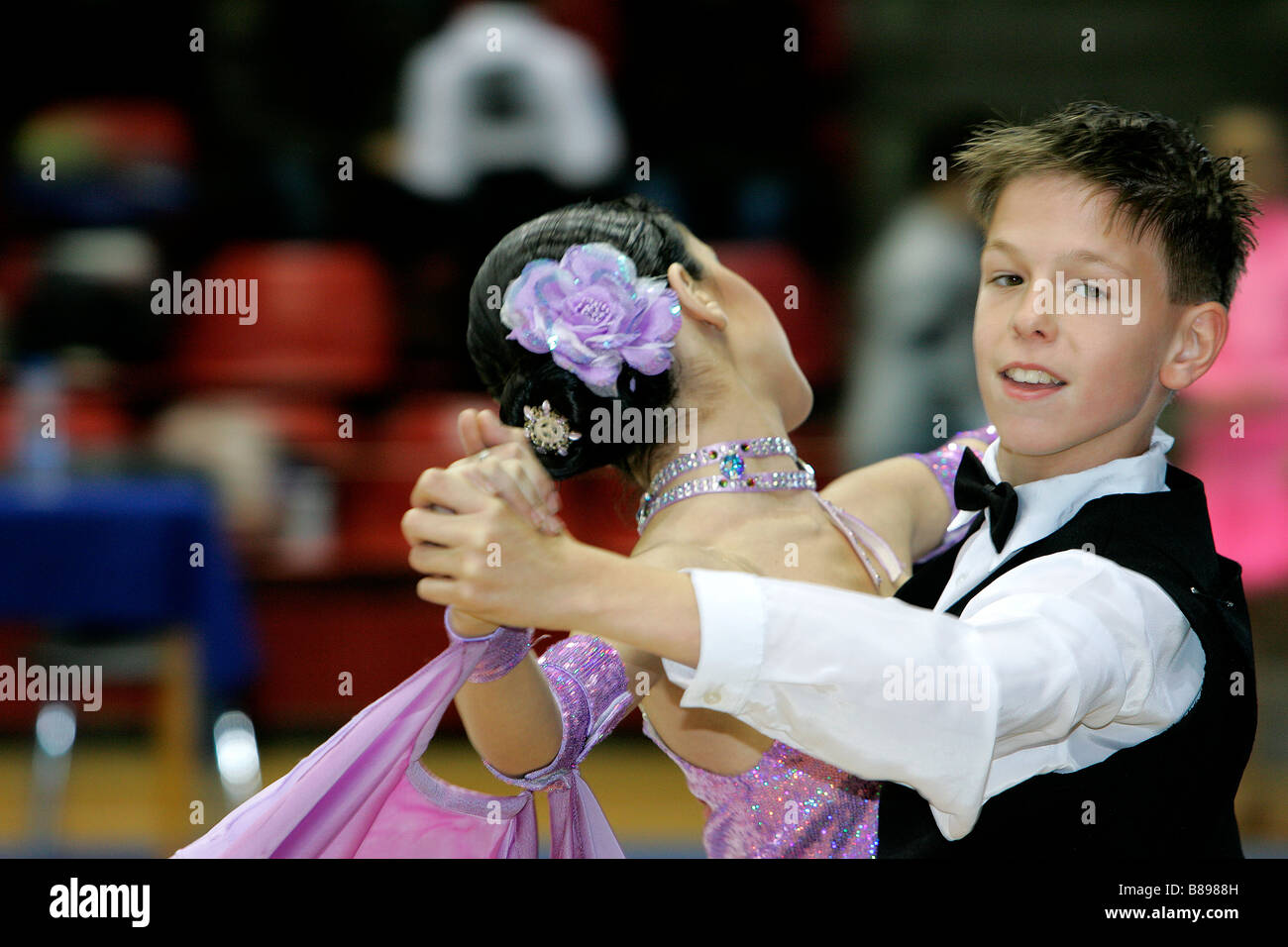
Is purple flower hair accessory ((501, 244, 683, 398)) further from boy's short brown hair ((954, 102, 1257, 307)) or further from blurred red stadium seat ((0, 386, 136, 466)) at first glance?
blurred red stadium seat ((0, 386, 136, 466))

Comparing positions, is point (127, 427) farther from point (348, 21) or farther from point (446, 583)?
point (446, 583)

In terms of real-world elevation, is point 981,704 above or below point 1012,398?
below

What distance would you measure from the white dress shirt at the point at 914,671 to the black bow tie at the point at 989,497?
0.21 m

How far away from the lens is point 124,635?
12.7ft

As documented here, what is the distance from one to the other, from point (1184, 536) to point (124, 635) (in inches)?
125

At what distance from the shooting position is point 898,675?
1078 mm

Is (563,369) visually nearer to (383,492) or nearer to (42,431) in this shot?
(42,431)

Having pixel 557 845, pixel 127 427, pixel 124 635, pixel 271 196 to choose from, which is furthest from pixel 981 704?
pixel 271 196
